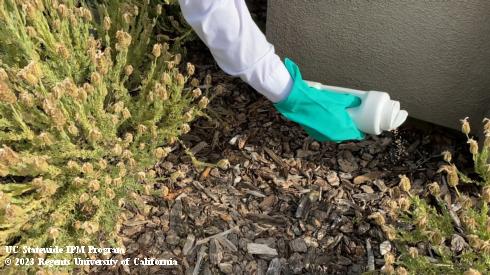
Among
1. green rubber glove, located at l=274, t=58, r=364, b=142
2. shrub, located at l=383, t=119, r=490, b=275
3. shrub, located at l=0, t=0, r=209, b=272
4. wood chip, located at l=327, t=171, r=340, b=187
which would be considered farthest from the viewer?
wood chip, located at l=327, t=171, r=340, b=187

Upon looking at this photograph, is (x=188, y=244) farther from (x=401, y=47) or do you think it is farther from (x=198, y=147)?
(x=401, y=47)

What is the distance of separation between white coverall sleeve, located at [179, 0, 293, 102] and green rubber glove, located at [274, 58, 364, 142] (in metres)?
0.03

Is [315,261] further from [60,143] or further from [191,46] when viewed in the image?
[191,46]

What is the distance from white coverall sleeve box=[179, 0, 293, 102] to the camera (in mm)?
1415

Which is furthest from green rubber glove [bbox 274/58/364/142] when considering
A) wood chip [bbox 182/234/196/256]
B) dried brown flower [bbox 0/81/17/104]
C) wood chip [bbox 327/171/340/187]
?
dried brown flower [bbox 0/81/17/104]

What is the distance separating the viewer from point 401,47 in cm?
174

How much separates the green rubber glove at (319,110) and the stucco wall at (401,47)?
25 centimetres

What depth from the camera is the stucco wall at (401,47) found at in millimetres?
1640

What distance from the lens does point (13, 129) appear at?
4.87ft

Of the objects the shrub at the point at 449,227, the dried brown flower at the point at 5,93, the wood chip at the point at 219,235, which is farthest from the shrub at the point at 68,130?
the shrub at the point at 449,227

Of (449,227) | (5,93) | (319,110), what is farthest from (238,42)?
(449,227)

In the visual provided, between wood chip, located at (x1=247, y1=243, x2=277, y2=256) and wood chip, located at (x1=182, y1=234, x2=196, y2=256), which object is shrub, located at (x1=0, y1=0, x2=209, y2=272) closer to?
wood chip, located at (x1=182, y1=234, x2=196, y2=256)

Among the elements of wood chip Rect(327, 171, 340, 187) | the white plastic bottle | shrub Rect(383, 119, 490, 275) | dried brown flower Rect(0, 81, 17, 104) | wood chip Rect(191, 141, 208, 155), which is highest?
dried brown flower Rect(0, 81, 17, 104)

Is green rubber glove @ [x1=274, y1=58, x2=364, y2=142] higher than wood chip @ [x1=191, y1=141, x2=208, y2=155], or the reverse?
green rubber glove @ [x1=274, y1=58, x2=364, y2=142]
